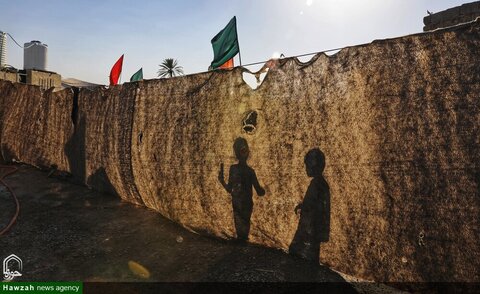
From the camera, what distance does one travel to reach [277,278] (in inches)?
156

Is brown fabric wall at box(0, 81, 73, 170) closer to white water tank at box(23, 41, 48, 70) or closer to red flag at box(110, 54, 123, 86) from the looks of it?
red flag at box(110, 54, 123, 86)

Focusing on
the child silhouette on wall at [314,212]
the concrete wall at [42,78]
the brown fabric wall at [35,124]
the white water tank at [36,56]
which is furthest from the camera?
the white water tank at [36,56]

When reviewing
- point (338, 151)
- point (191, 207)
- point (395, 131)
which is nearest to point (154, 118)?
point (191, 207)

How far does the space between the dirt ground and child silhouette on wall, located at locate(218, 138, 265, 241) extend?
0.34m

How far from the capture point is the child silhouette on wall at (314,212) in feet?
13.2

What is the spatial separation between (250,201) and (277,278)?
1.22m

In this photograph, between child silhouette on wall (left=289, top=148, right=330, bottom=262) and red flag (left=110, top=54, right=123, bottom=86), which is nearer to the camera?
child silhouette on wall (left=289, top=148, right=330, bottom=262)

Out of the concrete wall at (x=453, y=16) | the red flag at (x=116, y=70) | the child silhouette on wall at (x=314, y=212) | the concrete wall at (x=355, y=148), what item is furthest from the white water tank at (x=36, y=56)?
the child silhouette on wall at (x=314, y=212)

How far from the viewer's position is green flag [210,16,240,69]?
6531mm

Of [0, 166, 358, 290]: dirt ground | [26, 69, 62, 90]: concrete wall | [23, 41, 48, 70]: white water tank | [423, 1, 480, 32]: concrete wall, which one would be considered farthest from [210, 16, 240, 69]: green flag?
[23, 41, 48, 70]: white water tank

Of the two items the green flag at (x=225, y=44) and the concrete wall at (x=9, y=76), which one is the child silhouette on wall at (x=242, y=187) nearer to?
the green flag at (x=225, y=44)

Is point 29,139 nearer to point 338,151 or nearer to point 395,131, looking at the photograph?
point 338,151

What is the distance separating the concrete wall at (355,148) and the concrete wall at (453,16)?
5952mm

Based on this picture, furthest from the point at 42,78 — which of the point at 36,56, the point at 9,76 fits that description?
the point at 36,56
